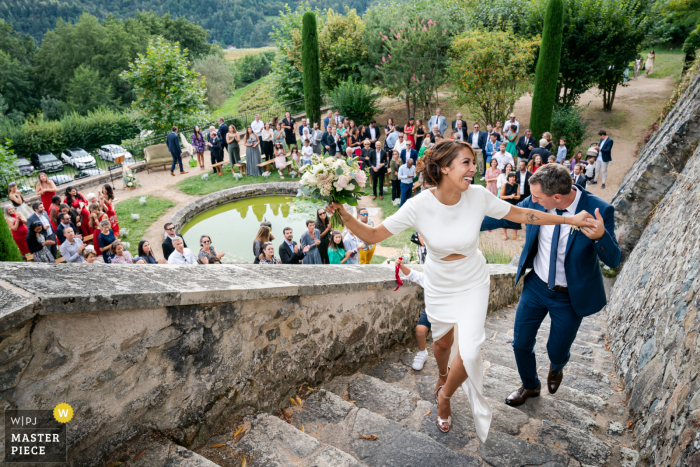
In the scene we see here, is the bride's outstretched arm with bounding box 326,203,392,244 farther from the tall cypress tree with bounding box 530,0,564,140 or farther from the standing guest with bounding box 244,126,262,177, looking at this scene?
the tall cypress tree with bounding box 530,0,564,140

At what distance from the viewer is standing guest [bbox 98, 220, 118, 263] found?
29.4 ft

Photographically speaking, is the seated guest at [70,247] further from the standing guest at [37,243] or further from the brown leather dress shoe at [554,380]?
the brown leather dress shoe at [554,380]

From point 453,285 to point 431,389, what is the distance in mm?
1015

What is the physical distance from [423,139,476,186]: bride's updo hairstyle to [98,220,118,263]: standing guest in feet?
25.8

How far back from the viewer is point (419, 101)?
2041 cm

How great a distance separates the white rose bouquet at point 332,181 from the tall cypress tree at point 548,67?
13.9 m

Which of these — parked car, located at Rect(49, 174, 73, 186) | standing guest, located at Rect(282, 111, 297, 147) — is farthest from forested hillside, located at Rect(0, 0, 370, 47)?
parked car, located at Rect(49, 174, 73, 186)

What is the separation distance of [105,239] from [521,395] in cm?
850

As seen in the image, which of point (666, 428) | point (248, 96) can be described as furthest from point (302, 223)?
point (248, 96)

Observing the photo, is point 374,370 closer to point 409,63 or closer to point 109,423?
point 109,423

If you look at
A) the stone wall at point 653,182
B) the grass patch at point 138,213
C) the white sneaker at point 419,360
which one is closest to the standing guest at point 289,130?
the grass patch at point 138,213

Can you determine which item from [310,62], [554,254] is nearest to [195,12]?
[310,62]

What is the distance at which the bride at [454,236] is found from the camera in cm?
288

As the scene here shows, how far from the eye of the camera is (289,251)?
27.1 ft
